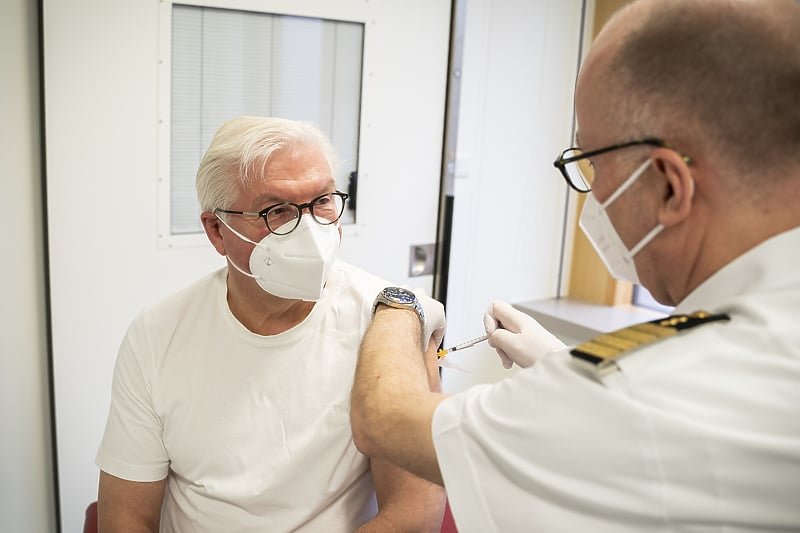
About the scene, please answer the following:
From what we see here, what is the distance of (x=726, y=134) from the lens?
0.91 m

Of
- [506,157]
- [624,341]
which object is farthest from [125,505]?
[506,157]

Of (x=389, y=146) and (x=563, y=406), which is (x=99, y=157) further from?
(x=563, y=406)

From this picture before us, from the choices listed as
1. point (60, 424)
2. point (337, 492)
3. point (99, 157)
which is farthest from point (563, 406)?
point (60, 424)

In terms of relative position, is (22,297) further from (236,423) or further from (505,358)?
(505,358)

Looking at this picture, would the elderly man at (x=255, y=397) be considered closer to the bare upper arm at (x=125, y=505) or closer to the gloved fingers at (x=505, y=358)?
the bare upper arm at (x=125, y=505)

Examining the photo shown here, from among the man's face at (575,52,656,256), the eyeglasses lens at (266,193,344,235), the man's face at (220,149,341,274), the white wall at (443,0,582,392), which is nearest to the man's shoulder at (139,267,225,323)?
the man's face at (220,149,341,274)

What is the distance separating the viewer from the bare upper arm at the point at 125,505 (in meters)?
1.51

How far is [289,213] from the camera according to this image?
1561 millimetres

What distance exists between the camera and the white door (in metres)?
1.97

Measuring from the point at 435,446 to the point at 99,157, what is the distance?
151 cm

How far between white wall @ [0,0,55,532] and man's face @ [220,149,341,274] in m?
0.77

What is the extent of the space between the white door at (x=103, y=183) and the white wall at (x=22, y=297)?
53 millimetres

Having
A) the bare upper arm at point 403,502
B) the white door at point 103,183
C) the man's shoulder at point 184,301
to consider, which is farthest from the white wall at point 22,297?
the bare upper arm at point 403,502

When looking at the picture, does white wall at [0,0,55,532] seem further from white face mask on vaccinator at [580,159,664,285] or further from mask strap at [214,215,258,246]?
white face mask on vaccinator at [580,159,664,285]
